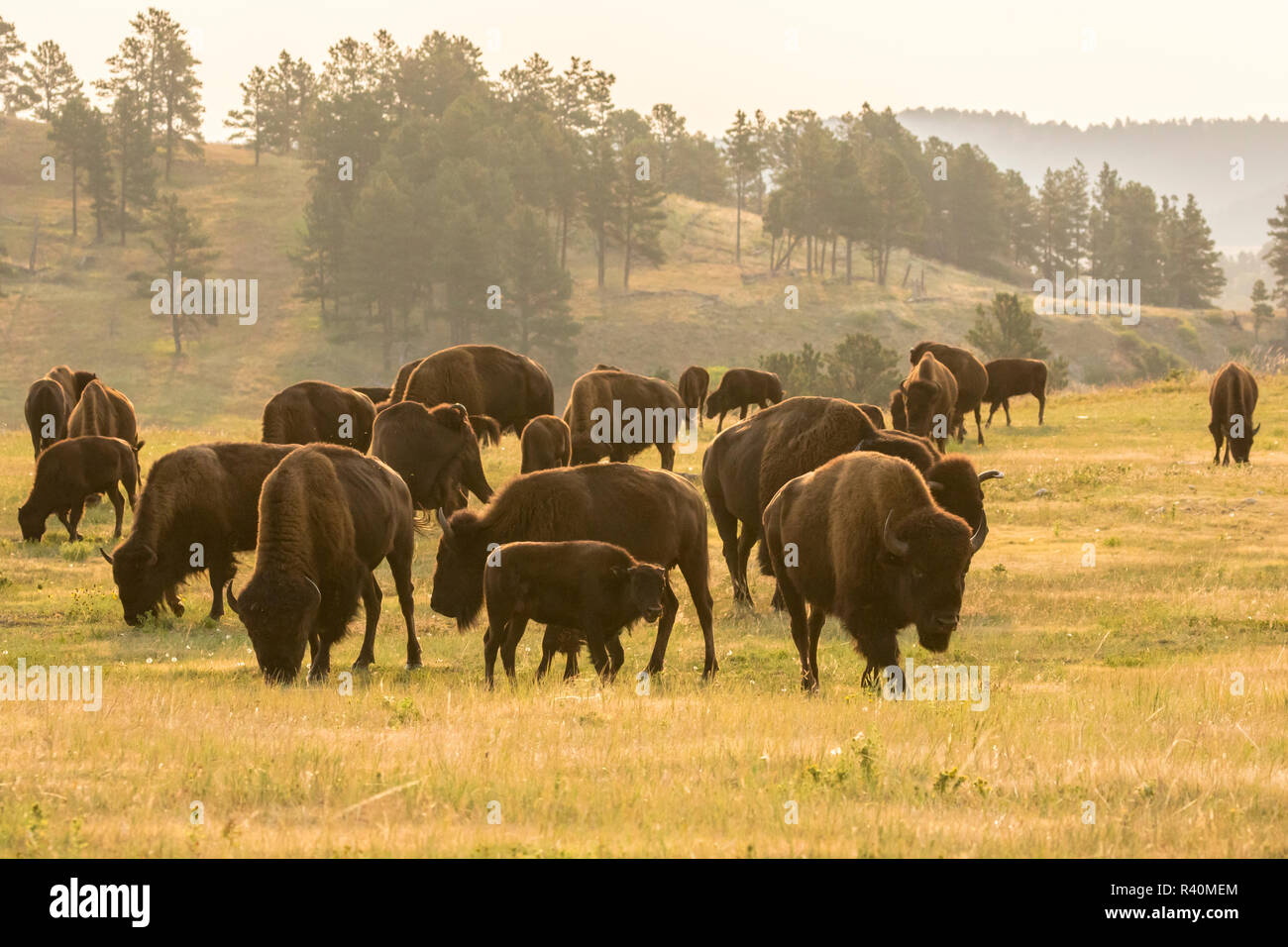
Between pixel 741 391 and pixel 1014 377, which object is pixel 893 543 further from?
pixel 1014 377

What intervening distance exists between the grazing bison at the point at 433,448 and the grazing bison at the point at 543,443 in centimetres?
Result: 191

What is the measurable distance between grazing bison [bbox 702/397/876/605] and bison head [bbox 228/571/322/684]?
587cm

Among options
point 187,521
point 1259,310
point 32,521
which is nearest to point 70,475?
point 32,521

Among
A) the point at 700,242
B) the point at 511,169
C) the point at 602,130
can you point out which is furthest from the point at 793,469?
the point at 700,242

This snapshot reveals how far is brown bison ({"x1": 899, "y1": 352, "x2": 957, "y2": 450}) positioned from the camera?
98.4 feet

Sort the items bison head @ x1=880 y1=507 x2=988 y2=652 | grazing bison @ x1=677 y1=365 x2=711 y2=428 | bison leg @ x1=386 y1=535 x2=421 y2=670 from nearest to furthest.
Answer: bison head @ x1=880 y1=507 x2=988 y2=652 < bison leg @ x1=386 y1=535 x2=421 y2=670 < grazing bison @ x1=677 y1=365 x2=711 y2=428

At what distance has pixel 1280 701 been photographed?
10219 millimetres

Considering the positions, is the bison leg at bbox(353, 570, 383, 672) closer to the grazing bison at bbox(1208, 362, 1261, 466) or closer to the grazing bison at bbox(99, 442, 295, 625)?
the grazing bison at bbox(99, 442, 295, 625)

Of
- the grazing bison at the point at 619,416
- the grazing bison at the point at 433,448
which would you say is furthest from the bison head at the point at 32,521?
the grazing bison at the point at 619,416

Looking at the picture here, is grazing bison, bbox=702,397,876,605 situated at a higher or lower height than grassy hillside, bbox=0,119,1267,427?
lower

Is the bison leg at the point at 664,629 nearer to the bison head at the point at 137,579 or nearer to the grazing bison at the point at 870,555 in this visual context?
the grazing bison at the point at 870,555

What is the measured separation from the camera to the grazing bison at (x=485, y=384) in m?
21.6

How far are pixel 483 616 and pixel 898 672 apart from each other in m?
6.98

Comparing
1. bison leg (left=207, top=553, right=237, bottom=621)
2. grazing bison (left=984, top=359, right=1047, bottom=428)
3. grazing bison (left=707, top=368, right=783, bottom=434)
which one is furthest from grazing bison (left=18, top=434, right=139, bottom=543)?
grazing bison (left=984, top=359, right=1047, bottom=428)
